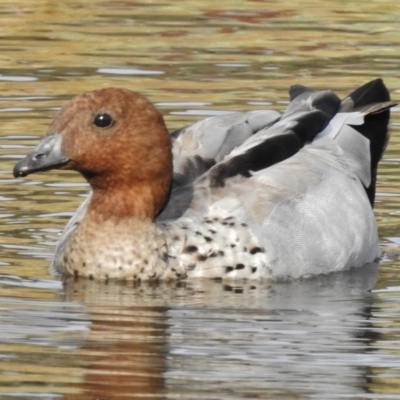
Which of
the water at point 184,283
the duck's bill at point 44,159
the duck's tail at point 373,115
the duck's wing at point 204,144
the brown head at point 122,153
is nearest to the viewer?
the water at point 184,283

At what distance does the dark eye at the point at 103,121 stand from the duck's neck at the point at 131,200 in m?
0.39

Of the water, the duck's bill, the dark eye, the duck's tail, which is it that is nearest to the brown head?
the dark eye

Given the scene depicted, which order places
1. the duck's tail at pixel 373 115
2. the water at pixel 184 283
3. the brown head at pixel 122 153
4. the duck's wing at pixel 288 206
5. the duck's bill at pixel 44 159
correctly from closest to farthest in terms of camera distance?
1. the water at pixel 184 283
2. the duck's bill at pixel 44 159
3. the brown head at pixel 122 153
4. the duck's wing at pixel 288 206
5. the duck's tail at pixel 373 115

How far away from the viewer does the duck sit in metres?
10.6

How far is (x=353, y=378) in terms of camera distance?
8.40m

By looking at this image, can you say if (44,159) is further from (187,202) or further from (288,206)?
(288,206)

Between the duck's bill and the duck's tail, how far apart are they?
274 cm

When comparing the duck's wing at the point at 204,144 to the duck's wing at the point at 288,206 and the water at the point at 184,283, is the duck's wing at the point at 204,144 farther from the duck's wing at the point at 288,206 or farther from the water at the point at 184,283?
the water at the point at 184,283

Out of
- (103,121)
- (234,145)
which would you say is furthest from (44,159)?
(234,145)

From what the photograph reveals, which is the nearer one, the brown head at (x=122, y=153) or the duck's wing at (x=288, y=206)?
the brown head at (x=122, y=153)

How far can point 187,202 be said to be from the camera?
10.9 metres

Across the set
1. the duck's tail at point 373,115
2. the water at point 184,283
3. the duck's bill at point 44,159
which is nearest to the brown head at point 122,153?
the duck's bill at point 44,159

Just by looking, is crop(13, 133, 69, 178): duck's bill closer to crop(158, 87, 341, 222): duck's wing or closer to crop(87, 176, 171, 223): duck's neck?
crop(87, 176, 171, 223): duck's neck

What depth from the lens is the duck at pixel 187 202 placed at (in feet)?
34.8
